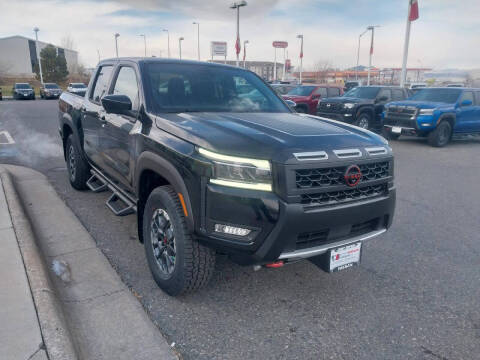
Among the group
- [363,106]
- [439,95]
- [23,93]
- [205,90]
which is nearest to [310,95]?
[363,106]

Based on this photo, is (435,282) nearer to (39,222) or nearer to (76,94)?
(39,222)

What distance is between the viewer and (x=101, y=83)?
16.1 ft

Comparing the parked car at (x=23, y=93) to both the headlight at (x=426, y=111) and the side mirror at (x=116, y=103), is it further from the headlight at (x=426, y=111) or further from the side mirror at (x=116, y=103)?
the side mirror at (x=116, y=103)

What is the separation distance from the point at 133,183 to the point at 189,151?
1.15m

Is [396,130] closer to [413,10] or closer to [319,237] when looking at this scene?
[319,237]

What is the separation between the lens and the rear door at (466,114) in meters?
12.0

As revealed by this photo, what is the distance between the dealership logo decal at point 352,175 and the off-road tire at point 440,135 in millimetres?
10132

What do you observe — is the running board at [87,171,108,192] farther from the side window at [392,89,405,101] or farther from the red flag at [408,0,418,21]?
the red flag at [408,0,418,21]

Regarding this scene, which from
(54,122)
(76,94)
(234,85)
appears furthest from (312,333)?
(54,122)

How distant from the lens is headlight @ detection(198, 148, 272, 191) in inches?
102

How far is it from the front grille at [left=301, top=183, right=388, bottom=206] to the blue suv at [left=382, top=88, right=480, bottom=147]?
9434 millimetres

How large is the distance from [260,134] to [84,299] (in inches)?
74.8

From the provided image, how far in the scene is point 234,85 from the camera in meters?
4.20

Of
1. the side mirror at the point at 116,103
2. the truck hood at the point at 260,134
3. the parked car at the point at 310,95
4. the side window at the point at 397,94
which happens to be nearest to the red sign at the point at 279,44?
the parked car at the point at 310,95
